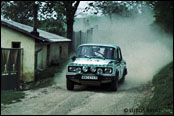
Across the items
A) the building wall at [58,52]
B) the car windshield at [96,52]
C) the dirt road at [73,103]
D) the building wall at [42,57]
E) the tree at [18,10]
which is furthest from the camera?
the tree at [18,10]

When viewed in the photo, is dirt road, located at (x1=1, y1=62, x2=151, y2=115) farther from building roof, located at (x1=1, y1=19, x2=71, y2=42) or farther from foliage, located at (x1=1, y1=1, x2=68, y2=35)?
foliage, located at (x1=1, y1=1, x2=68, y2=35)

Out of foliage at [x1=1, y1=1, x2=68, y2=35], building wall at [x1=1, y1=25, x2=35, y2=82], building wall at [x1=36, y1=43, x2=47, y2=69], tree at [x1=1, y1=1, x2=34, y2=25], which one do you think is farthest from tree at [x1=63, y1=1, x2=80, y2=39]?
building wall at [x1=1, y1=25, x2=35, y2=82]

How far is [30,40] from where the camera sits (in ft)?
57.5

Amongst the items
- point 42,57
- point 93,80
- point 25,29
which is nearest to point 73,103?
point 93,80

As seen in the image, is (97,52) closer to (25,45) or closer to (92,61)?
(92,61)

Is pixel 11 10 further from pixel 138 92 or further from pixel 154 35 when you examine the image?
pixel 138 92

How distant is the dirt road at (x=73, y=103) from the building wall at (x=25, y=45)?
5192 mm

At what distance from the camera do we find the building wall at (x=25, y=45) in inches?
678

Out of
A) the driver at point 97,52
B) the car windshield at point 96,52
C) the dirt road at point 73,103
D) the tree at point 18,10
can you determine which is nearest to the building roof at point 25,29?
the tree at point 18,10

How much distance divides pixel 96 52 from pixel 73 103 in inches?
151

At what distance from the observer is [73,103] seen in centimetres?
938

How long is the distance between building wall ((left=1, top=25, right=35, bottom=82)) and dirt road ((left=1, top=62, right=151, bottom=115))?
17.0ft

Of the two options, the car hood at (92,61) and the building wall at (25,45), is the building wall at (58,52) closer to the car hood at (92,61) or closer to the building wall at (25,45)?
Answer: the building wall at (25,45)

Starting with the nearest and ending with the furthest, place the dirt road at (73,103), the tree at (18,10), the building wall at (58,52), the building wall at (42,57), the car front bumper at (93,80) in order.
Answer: the dirt road at (73,103) < the car front bumper at (93,80) < the building wall at (42,57) < the building wall at (58,52) < the tree at (18,10)
